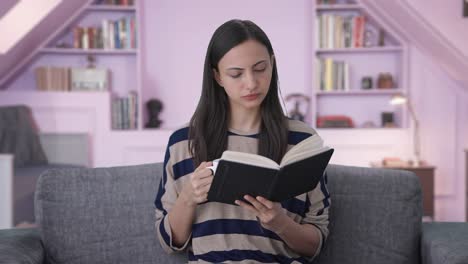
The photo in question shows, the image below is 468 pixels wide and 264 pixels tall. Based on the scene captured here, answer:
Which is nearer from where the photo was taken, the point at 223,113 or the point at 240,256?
the point at 240,256

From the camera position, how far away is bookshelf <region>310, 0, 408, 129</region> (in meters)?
4.51

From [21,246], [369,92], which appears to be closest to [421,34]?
[369,92]

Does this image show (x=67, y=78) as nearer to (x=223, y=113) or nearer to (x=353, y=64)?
(x=353, y=64)

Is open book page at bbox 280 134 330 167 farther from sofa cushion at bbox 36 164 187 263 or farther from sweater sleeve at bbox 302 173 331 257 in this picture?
sofa cushion at bbox 36 164 187 263

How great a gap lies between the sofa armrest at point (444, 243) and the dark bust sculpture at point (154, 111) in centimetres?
326

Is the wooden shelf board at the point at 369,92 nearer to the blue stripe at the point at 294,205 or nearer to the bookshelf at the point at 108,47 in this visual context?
the bookshelf at the point at 108,47

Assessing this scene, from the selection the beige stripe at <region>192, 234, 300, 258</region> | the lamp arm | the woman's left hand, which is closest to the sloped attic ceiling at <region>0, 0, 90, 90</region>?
the lamp arm

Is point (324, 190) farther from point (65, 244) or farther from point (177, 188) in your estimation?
point (65, 244)

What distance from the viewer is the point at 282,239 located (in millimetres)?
1400

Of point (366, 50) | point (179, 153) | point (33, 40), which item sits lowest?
point (179, 153)

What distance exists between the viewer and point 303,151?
1214mm

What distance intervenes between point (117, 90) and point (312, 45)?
1.71 m

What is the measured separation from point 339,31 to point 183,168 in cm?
333

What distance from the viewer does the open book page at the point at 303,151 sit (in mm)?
1176
